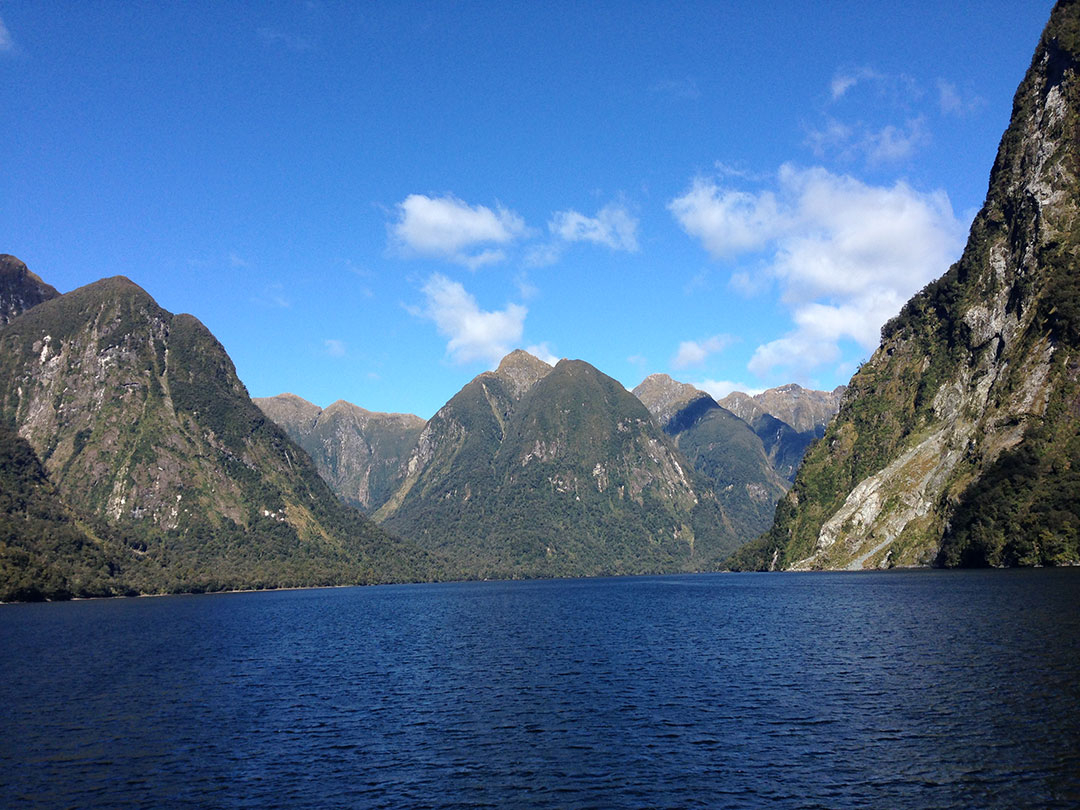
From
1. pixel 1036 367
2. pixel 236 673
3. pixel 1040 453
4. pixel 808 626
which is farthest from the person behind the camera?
pixel 1036 367

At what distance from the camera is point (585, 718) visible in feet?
181

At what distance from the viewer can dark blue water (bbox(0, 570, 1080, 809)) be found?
3947cm

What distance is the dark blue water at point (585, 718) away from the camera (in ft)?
129

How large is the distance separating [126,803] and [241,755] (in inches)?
372

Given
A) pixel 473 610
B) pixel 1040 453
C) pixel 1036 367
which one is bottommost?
pixel 473 610

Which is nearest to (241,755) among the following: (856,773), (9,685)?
(856,773)

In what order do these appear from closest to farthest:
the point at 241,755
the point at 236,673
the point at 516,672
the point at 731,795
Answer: the point at 731,795 → the point at 241,755 → the point at 516,672 → the point at 236,673

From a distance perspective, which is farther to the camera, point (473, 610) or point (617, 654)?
point (473, 610)

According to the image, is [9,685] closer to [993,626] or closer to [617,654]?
[617,654]

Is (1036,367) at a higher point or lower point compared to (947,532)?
higher

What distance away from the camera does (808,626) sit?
10144cm

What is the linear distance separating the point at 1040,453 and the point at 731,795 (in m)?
169

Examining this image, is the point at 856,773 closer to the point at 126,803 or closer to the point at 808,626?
the point at 126,803

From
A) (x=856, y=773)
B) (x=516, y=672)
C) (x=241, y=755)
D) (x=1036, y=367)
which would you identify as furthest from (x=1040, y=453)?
(x=241, y=755)
